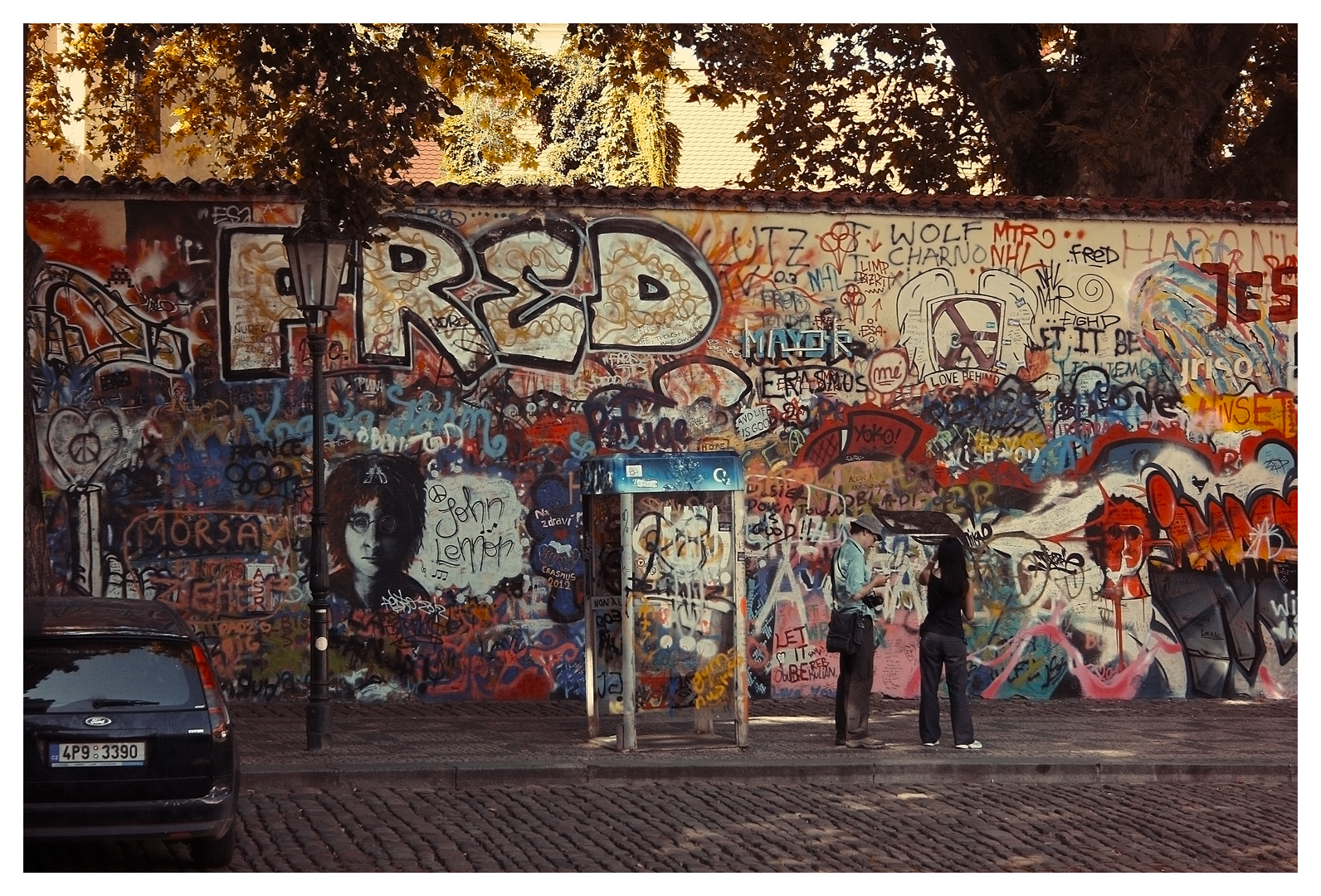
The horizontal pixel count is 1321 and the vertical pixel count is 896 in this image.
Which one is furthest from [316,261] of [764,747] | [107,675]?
[107,675]

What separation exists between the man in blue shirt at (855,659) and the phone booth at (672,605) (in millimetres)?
768

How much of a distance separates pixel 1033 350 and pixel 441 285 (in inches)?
222

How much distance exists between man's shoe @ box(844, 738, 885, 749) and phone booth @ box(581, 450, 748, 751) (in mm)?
892

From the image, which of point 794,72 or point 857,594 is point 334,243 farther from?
point 794,72

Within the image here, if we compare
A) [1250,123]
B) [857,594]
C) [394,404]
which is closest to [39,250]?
[394,404]

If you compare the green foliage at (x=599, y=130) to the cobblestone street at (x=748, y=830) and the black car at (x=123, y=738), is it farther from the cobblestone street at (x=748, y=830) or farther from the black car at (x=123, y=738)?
the black car at (x=123, y=738)

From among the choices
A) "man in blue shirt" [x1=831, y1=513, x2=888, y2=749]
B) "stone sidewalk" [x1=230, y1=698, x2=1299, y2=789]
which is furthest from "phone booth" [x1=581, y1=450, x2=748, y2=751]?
"man in blue shirt" [x1=831, y1=513, x2=888, y2=749]

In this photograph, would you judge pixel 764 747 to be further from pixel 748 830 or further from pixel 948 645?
pixel 748 830

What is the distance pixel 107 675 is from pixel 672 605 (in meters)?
5.60

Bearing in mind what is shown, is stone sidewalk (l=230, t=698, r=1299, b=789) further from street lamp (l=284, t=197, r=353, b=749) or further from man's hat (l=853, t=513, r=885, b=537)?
man's hat (l=853, t=513, r=885, b=537)

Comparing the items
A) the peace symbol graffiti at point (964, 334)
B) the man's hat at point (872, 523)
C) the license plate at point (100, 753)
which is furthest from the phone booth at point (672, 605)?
the license plate at point (100, 753)

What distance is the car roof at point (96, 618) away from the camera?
820 cm

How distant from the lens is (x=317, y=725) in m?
12.3

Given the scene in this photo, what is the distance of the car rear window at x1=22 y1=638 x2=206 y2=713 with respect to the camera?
7.96 m
